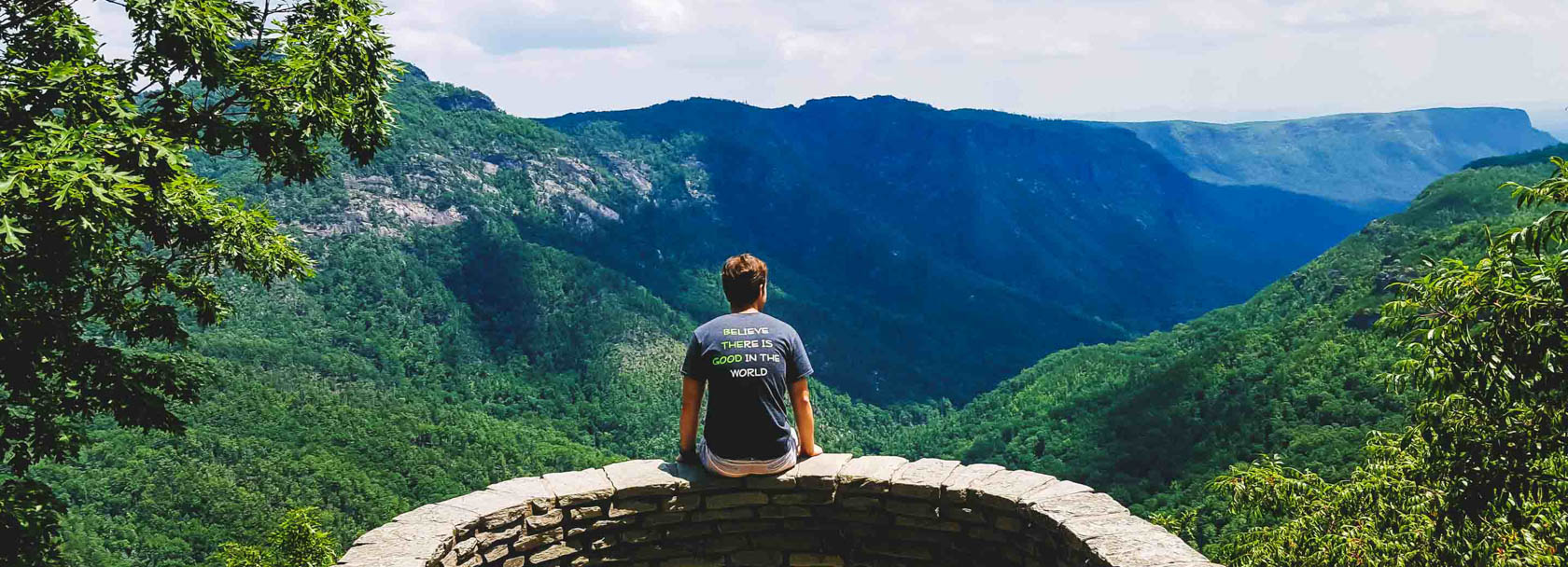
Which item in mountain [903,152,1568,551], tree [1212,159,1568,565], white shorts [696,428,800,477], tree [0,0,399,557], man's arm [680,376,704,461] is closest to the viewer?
tree [1212,159,1568,565]

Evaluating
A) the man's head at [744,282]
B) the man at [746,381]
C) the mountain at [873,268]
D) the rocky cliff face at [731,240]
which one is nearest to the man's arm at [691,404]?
the man at [746,381]

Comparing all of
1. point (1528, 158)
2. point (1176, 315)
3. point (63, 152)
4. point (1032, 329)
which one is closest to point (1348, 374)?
point (63, 152)

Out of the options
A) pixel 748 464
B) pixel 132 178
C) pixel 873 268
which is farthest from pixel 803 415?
pixel 873 268

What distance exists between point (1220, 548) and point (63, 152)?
19.5 meters

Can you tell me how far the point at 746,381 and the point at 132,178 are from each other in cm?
573

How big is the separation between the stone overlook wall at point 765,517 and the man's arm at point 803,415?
15cm

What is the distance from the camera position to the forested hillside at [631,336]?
49906 millimetres

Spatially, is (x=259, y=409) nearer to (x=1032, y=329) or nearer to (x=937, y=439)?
(x=937, y=439)

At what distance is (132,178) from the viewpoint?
341 inches

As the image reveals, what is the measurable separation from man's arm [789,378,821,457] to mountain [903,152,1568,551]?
105 feet

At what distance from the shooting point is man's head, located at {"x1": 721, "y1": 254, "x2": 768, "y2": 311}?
23.2 feet

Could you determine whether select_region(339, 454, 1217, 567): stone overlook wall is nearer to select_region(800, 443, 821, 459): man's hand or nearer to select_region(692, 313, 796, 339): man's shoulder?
select_region(800, 443, 821, 459): man's hand

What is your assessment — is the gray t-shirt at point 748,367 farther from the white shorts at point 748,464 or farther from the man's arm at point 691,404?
the white shorts at point 748,464

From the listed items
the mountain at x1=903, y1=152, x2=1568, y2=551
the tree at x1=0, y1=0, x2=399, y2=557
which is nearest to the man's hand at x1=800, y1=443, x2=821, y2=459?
the tree at x1=0, y1=0, x2=399, y2=557
